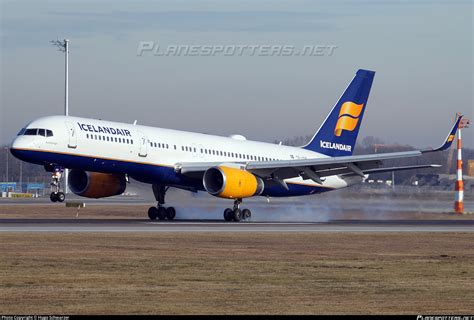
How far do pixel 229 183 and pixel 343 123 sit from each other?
47.2ft

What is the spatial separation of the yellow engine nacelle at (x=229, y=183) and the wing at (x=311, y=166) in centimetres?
100

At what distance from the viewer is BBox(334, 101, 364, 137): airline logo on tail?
59.2m

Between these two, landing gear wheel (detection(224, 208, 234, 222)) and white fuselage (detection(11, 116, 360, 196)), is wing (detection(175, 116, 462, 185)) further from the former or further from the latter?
landing gear wheel (detection(224, 208, 234, 222))

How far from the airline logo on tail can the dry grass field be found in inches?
962

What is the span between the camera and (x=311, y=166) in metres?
50.3

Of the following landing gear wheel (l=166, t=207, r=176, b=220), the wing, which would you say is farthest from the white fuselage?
landing gear wheel (l=166, t=207, r=176, b=220)

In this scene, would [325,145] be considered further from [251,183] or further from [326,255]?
[326,255]

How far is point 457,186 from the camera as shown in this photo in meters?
57.9

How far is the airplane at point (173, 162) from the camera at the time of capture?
45438 mm

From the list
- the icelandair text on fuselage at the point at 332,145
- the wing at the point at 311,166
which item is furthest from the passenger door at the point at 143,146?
the icelandair text on fuselage at the point at 332,145

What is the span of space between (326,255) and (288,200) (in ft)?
126

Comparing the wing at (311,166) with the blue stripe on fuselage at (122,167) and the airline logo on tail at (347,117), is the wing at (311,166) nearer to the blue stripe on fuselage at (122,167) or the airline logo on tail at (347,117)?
the blue stripe on fuselage at (122,167)

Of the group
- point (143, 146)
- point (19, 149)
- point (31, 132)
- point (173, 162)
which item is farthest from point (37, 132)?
point (173, 162)

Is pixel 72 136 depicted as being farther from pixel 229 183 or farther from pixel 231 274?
pixel 231 274
